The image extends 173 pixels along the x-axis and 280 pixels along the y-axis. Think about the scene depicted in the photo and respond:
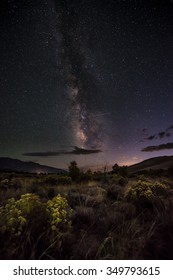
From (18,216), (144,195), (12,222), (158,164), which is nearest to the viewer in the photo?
(12,222)

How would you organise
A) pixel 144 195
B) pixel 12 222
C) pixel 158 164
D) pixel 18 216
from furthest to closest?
1. pixel 158 164
2. pixel 144 195
3. pixel 18 216
4. pixel 12 222

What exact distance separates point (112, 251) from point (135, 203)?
233 centimetres

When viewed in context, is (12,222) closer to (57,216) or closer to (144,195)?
(57,216)

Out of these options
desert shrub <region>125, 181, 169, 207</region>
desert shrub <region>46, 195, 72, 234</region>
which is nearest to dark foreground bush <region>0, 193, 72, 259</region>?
desert shrub <region>46, 195, 72, 234</region>

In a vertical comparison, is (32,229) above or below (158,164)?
below

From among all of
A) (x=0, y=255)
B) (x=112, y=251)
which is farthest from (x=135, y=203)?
(x=0, y=255)

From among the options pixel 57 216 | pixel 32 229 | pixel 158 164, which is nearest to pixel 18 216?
pixel 32 229

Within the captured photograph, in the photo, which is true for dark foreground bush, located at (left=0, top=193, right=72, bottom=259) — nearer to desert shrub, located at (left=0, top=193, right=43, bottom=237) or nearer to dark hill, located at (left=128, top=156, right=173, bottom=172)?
desert shrub, located at (left=0, top=193, right=43, bottom=237)

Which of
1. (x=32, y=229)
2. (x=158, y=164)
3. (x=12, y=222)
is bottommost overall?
(x=32, y=229)

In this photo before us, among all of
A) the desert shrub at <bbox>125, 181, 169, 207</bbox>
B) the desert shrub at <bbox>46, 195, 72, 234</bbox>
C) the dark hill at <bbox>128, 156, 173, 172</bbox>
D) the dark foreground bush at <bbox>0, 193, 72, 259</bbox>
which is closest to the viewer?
the dark foreground bush at <bbox>0, 193, 72, 259</bbox>

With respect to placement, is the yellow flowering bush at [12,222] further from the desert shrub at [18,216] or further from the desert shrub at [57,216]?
the desert shrub at [57,216]

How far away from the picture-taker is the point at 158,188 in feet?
17.8

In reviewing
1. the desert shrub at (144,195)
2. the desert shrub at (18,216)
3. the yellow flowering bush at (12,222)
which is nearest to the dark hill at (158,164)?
the desert shrub at (144,195)

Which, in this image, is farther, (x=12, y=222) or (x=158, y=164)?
(x=158, y=164)
